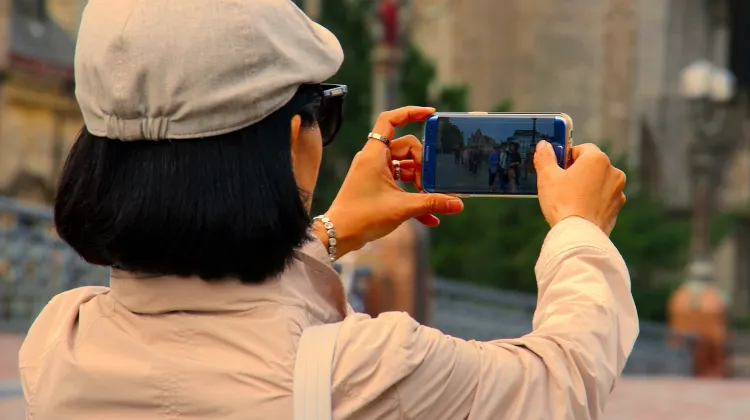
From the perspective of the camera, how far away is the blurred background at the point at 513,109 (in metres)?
15.8

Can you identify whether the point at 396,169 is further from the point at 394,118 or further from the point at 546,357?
the point at 546,357

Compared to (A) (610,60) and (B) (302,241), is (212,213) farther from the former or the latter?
(A) (610,60)

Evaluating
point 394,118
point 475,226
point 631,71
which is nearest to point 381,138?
point 394,118

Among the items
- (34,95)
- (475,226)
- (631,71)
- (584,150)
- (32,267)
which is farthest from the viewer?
(631,71)

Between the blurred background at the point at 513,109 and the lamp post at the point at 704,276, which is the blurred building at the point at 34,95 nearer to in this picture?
the blurred background at the point at 513,109

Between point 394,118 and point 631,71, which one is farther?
point 631,71

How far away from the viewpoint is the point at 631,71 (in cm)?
4119

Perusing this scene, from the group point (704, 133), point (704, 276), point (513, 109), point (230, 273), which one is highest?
point (230, 273)

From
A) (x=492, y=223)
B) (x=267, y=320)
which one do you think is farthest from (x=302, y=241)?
(x=492, y=223)

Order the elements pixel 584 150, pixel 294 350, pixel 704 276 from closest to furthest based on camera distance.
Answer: pixel 294 350, pixel 584 150, pixel 704 276

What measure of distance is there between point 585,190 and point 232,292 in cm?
50

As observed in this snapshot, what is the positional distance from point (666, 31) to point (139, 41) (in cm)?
4025

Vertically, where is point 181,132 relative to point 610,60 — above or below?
above

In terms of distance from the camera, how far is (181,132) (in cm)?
197
